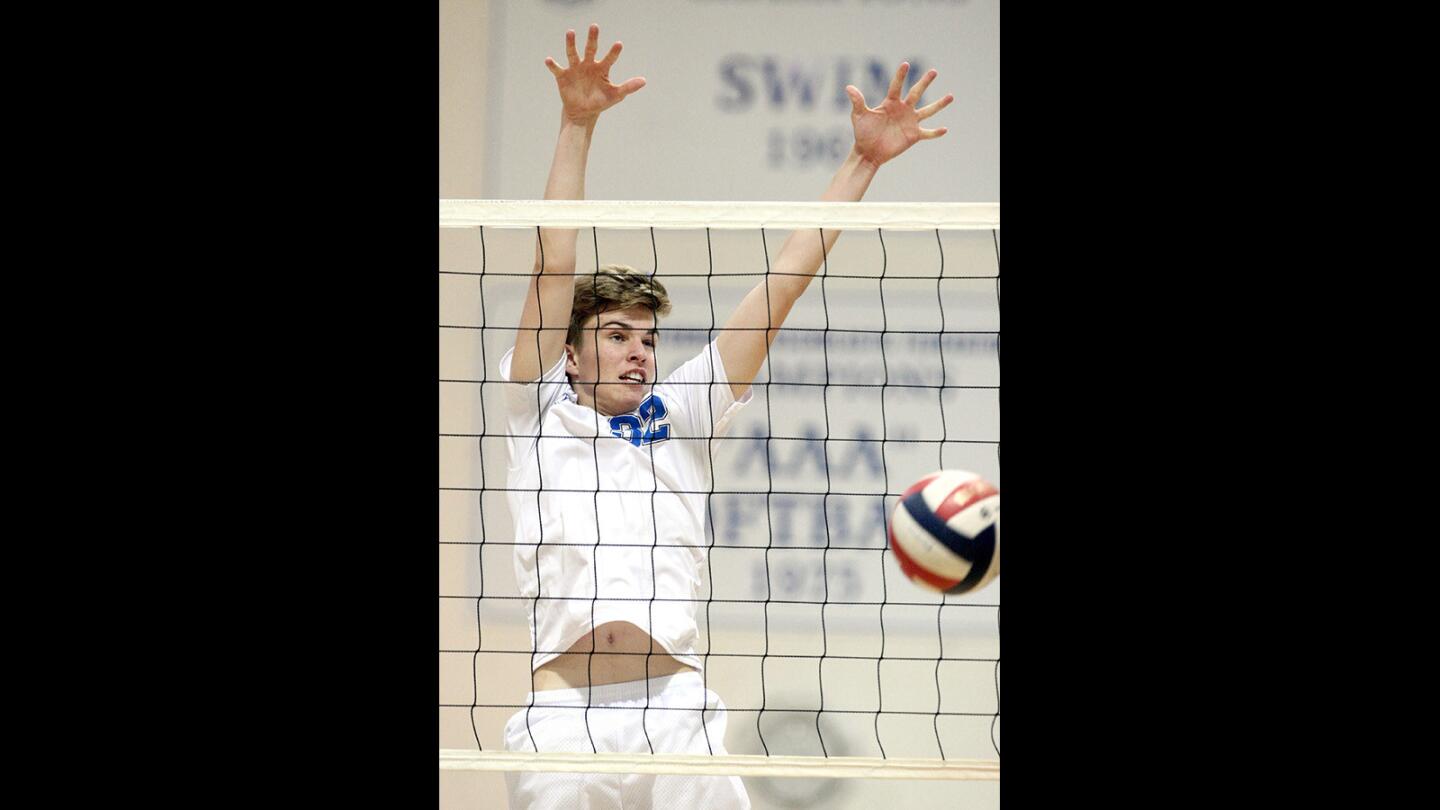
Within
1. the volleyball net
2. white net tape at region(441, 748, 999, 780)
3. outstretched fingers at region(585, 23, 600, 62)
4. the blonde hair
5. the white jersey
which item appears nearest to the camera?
white net tape at region(441, 748, 999, 780)

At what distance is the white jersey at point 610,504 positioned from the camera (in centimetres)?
297

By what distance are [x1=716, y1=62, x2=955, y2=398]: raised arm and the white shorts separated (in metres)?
0.70

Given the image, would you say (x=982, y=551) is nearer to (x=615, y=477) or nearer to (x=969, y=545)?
(x=969, y=545)

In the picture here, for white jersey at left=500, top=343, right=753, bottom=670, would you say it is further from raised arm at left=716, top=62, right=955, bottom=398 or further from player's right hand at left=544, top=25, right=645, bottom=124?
player's right hand at left=544, top=25, right=645, bottom=124

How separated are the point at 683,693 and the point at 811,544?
1551 millimetres

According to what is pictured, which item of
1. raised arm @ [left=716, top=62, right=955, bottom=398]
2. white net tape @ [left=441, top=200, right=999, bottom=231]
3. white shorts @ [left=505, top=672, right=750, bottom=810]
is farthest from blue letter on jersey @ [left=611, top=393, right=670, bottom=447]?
white net tape @ [left=441, top=200, right=999, bottom=231]

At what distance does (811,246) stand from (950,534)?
2.67 ft

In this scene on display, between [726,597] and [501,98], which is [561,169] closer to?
[501,98]

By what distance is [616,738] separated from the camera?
289 cm

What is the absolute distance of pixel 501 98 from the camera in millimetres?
4410

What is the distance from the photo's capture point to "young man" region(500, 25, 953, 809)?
2906mm

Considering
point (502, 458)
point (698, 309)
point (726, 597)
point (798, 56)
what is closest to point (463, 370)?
point (502, 458)

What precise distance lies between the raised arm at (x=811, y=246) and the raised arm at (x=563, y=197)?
1.22ft

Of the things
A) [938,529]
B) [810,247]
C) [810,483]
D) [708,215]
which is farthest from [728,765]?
[810,483]
